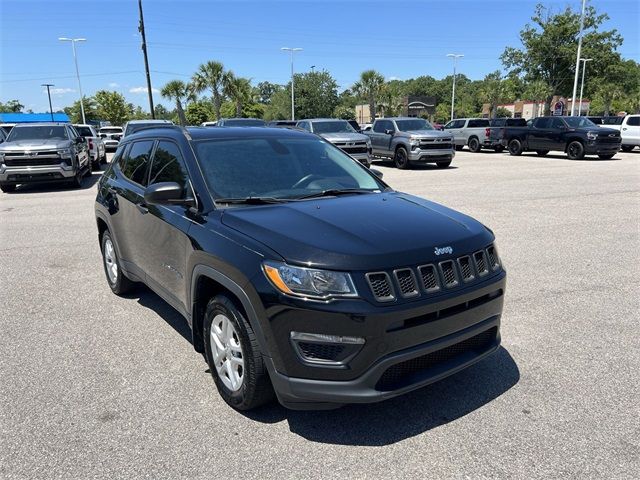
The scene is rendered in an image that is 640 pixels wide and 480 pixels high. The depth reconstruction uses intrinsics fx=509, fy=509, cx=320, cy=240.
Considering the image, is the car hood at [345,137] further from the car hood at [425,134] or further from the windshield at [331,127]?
the car hood at [425,134]

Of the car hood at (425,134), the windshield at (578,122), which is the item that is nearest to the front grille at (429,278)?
the car hood at (425,134)

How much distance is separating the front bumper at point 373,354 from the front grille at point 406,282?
62 millimetres

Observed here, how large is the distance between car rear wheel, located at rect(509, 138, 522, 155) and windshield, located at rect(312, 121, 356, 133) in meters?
10.3

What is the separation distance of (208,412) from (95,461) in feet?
2.29

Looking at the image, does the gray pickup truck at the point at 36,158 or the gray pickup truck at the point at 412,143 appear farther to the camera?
the gray pickup truck at the point at 412,143

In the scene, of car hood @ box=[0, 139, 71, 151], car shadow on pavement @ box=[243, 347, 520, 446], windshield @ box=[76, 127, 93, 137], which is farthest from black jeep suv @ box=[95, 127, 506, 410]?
windshield @ box=[76, 127, 93, 137]

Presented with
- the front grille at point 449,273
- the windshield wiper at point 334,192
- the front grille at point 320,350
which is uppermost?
the windshield wiper at point 334,192

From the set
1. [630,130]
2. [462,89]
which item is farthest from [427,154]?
[462,89]

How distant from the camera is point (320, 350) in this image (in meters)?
2.68

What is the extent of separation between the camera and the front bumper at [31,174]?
13789 millimetres

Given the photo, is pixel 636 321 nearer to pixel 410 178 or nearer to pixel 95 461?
pixel 95 461

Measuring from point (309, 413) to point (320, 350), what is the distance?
2.43ft

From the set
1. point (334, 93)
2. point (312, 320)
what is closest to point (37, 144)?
point (312, 320)

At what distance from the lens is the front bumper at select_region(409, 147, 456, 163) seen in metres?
18.7
